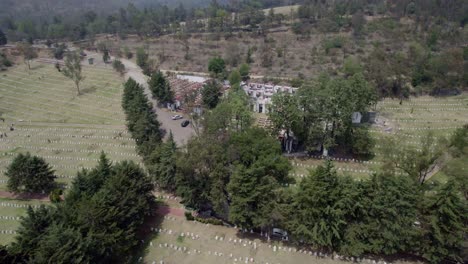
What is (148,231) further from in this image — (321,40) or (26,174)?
(321,40)

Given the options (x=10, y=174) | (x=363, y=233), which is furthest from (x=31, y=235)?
(x=363, y=233)

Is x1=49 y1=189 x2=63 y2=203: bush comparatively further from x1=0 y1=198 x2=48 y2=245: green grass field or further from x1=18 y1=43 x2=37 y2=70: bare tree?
x1=18 y1=43 x2=37 y2=70: bare tree

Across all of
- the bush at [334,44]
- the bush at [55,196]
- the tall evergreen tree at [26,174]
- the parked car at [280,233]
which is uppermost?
the bush at [334,44]

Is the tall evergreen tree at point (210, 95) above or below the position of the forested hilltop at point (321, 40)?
below

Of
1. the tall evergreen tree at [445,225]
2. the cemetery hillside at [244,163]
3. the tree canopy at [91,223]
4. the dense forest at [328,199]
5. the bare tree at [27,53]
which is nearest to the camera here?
the tree canopy at [91,223]

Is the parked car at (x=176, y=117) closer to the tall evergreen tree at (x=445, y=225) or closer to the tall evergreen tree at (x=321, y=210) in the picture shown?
the tall evergreen tree at (x=321, y=210)

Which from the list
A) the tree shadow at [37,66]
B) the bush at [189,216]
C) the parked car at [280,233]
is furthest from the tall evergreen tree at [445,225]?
the tree shadow at [37,66]

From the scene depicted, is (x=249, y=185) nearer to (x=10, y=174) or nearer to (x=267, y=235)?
(x=267, y=235)

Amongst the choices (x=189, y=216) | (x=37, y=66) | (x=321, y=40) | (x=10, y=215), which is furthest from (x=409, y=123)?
(x=37, y=66)

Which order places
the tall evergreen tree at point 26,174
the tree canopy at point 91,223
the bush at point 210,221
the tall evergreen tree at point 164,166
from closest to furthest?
the tree canopy at point 91,223 → the bush at point 210,221 → the tall evergreen tree at point 164,166 → the tall evergreen tree at point 26,174
